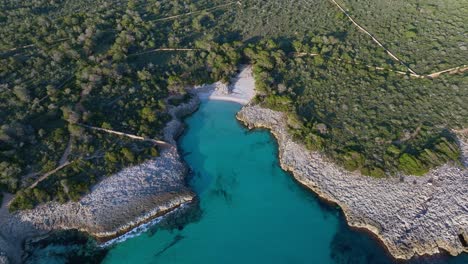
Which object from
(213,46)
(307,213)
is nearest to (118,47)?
(213,46)

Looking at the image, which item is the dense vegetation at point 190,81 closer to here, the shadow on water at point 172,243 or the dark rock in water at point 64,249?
the dark rock in water at point 64,249

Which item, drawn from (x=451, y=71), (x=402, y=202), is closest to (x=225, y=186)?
(x=402, y=202)

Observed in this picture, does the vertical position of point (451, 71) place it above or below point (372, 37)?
below

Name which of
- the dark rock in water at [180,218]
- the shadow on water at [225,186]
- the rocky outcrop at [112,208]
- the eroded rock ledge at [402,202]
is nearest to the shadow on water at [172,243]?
the dark rock in water at [180,218]

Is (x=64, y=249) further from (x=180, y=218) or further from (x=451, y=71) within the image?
(x=451, y=71)

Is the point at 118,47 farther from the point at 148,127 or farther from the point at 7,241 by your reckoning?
the point at 7,241

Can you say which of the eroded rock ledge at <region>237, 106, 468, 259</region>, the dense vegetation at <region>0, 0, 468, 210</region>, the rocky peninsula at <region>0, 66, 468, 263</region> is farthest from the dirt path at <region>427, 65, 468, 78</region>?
the eroded rock ledge at <region>237, 106, 468, 259</region>

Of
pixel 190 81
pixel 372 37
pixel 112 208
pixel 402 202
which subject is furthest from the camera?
pixel 372 37
